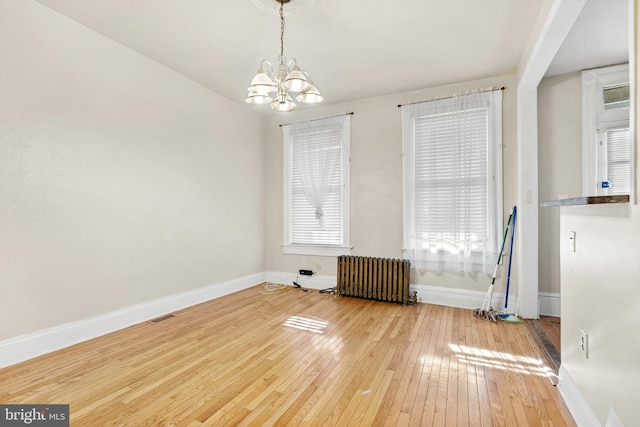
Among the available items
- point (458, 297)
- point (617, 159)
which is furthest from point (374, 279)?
point (617, 159)

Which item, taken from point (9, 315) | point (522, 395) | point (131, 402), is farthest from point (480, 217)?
point (9, 315)

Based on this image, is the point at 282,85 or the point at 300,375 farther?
the point at 282,85

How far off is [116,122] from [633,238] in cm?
400

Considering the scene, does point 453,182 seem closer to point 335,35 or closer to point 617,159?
point 617,159

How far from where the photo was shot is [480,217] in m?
3.78

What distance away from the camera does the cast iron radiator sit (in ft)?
13.1

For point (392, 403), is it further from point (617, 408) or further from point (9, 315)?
point (9, 315)

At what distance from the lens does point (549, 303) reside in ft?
11.7

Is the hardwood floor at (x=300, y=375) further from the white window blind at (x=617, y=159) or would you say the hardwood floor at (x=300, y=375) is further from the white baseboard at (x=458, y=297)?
the white window blind at (x=617, y=159)

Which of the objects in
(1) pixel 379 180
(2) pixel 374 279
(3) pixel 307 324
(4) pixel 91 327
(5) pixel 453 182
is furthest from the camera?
(1) pixel 379 180

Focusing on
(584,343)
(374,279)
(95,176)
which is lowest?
(374,279)

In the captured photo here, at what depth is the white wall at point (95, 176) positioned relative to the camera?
2.43 m

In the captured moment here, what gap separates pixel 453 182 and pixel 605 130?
1654 millimetres

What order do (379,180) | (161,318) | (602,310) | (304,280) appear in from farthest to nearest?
(304,280), (379,180), (161,318), (602,310)
